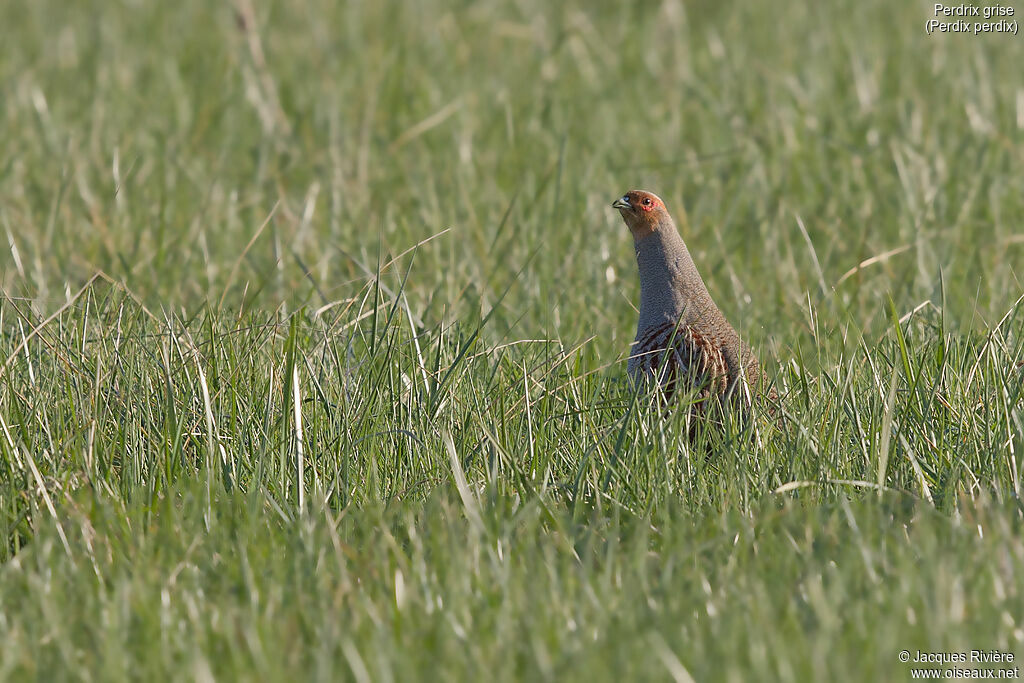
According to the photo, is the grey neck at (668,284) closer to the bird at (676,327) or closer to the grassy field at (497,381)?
the bird at (676,327)

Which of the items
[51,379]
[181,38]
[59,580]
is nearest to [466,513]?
[59,580]

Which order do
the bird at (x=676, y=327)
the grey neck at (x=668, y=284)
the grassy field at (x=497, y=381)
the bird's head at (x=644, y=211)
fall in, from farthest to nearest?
1. the bird's head at (x=644, y=211)
2. the grey neck at (x=668, y=284)
3. the bird at (x=676, y=327)
4. the grassy field at (x=497, y=381)

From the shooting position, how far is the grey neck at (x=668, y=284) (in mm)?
3947

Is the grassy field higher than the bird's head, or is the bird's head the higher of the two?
the bird's head

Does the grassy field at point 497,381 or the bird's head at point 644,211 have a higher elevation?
the bird's head at point 644,211

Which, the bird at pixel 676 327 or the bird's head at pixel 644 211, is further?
the bird's head at pixel 644 211

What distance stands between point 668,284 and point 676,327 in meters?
0.33

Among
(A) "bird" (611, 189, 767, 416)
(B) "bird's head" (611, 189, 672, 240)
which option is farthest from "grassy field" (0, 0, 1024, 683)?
(B) "bird's head" (611, 189, 672, 240)

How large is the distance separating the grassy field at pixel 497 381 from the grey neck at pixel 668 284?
0.27 metres

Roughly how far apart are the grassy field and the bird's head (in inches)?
17.9

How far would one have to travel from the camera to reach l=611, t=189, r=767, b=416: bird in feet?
12.4

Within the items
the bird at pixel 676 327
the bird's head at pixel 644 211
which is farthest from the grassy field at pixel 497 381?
the bird's head at pixel 644 211

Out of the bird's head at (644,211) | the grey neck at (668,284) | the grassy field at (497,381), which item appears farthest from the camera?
the bird's head at (644,211)

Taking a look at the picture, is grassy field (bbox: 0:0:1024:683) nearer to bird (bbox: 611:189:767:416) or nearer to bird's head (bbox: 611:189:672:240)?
bird (bbox: 611:189:767:416)
